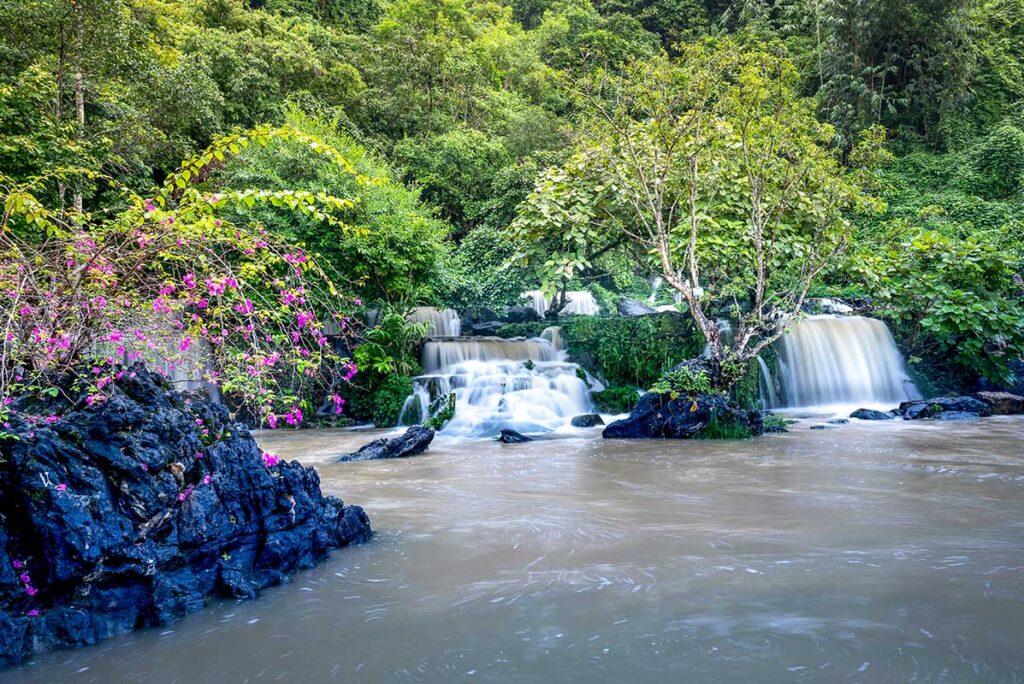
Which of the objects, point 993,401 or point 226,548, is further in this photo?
point 993,401

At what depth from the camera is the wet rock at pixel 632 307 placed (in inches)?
797

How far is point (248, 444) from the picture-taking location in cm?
425

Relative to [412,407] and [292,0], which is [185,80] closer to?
[412,407]

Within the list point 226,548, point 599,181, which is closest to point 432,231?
point 599,181

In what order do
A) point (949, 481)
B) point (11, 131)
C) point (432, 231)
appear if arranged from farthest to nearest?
point (432, 231) → point (11, 131) → point (949, 481)

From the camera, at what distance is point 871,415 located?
12.0 metres

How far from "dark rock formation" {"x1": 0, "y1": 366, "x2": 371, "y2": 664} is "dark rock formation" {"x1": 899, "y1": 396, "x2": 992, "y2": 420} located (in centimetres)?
1104

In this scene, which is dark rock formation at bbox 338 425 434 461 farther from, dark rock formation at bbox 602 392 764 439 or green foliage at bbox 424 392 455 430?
dark rock formation at bbox 602 392 764 439

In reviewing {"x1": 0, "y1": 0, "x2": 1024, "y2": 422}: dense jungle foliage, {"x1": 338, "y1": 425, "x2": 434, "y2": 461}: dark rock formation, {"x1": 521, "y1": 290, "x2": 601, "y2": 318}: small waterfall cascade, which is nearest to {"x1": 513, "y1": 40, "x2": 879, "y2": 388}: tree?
{"x1": 0, "y1": 0, "x2": 1024, "y2": 422}: dense jungle foliage

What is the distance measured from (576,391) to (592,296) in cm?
807

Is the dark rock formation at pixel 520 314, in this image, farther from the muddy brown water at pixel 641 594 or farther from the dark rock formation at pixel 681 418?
the muddy brown water at pixel 641 594

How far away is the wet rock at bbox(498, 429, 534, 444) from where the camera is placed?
33.7 ft

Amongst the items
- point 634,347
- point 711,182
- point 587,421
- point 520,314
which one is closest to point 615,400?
point 634,347

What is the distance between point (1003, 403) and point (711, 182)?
707cm
